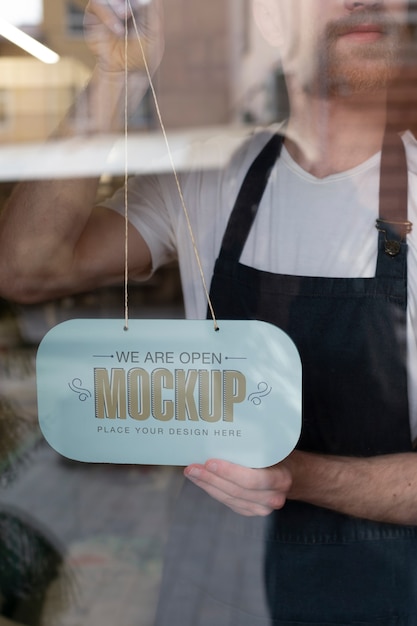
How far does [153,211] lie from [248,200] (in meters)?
0.15

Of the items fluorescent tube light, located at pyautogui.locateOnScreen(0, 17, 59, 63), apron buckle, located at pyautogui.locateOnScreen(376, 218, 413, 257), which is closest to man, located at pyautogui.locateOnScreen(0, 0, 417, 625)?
apron buckle, located at pyautogui.locateOnScreen(376, 218, 413, 257)

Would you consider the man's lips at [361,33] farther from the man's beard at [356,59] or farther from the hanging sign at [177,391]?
the hanging sign at [177,391]

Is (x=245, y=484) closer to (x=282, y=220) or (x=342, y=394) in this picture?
(x=342, y=394)

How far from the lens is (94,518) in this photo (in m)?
1.42

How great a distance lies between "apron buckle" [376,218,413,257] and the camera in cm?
87

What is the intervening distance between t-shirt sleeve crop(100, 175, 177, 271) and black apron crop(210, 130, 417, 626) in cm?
12

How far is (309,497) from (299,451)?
9 cm

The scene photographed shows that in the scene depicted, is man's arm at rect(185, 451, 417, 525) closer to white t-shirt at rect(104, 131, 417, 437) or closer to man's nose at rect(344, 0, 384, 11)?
white t-shirt at rect(104, 131, 417, 437)

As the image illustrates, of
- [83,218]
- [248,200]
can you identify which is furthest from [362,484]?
[83,218]

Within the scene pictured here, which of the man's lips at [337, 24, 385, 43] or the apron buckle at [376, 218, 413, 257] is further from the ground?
the man's lips at [337, 24, 385, 43]

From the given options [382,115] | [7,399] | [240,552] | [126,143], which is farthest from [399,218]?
[7,399]

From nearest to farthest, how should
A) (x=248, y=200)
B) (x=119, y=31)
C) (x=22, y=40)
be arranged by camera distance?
1. (x=119, y=31)
2. (x=248, y=200)
3. (x=22, y=40)

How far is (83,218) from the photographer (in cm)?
100

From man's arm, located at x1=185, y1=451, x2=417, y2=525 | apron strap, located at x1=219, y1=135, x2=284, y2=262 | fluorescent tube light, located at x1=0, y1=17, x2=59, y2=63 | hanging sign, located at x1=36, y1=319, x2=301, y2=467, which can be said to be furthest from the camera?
fluorescent tube light, located at x1=0, y1=17, x2=59, y2=63
